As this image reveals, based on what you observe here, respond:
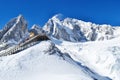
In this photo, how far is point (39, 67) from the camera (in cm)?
4994

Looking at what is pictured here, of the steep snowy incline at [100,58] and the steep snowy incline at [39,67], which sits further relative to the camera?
the steep snowy incline at [100,58]

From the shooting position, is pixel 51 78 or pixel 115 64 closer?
pixel 51 78

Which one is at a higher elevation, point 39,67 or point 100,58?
point 100,58

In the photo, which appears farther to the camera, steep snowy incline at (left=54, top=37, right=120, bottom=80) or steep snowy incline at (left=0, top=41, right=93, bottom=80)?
steep snowy incline at (left=54, top=37, right=120, bottom=80)

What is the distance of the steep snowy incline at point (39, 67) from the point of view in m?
45.4

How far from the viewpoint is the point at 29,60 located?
52719mm

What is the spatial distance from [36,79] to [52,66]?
6.71 m

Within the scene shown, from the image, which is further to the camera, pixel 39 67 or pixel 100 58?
pixel 100 58

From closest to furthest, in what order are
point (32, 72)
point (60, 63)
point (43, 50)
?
point (32, 72) < point (60, 63) < point (43, 50)

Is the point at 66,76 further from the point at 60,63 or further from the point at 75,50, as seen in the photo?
the point at 75,50

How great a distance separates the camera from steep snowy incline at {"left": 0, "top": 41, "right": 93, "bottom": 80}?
45.4m

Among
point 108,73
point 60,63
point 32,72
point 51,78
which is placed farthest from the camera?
point 108,73

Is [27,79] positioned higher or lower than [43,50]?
lower

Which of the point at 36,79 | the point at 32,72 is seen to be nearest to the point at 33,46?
the point at 32,72
